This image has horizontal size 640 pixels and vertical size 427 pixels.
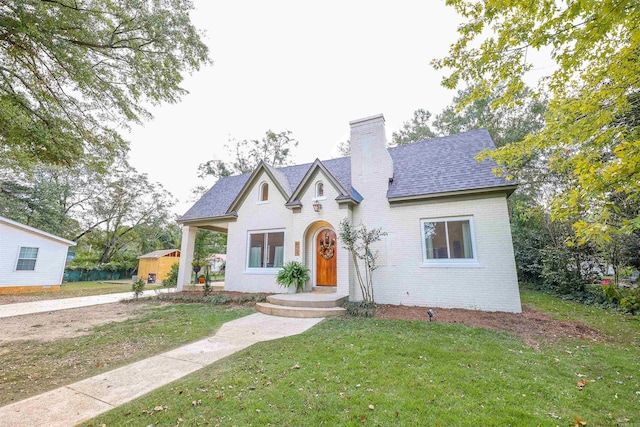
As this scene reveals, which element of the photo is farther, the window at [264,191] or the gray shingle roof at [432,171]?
the window at [264,191]

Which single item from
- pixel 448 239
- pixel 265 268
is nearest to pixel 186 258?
pixel 265 268

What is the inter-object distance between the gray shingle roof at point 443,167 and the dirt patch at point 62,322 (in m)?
10.2

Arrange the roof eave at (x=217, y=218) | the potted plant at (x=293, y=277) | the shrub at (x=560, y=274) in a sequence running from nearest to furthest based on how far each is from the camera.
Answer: the potted plant at (x=293, y=277) → the shrub at (x=560, y=274) → the roof eave at (x=217, y=218)

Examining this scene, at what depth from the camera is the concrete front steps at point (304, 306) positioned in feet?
26.0

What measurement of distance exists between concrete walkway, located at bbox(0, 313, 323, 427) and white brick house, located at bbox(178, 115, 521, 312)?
463 centimetres

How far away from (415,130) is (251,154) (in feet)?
51.0

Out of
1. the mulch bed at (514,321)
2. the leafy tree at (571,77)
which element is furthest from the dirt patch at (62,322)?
the leafy tree at (571,77)

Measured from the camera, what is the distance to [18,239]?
15.2 m

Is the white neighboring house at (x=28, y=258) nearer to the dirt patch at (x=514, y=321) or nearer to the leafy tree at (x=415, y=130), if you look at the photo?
the dirt patch at (x=514, y=321)

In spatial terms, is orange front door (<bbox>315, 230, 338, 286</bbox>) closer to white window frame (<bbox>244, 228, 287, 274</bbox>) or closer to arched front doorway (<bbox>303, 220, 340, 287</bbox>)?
arched front doorway (<bbox>303, 220, 340, 287</bbox>)

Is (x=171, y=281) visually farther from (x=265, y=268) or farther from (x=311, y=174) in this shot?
(x=311, y=174)

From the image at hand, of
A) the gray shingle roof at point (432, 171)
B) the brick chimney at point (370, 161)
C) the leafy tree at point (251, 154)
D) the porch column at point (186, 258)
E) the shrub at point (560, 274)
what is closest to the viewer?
the gray shingle roof at point (432, 171)

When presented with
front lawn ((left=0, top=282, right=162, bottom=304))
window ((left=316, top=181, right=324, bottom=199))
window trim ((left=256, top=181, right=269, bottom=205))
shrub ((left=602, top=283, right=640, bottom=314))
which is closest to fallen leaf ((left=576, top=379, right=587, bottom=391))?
shrub ((left=602, top=283, right=640, bottom=314))

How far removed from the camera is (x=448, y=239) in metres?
9.09
